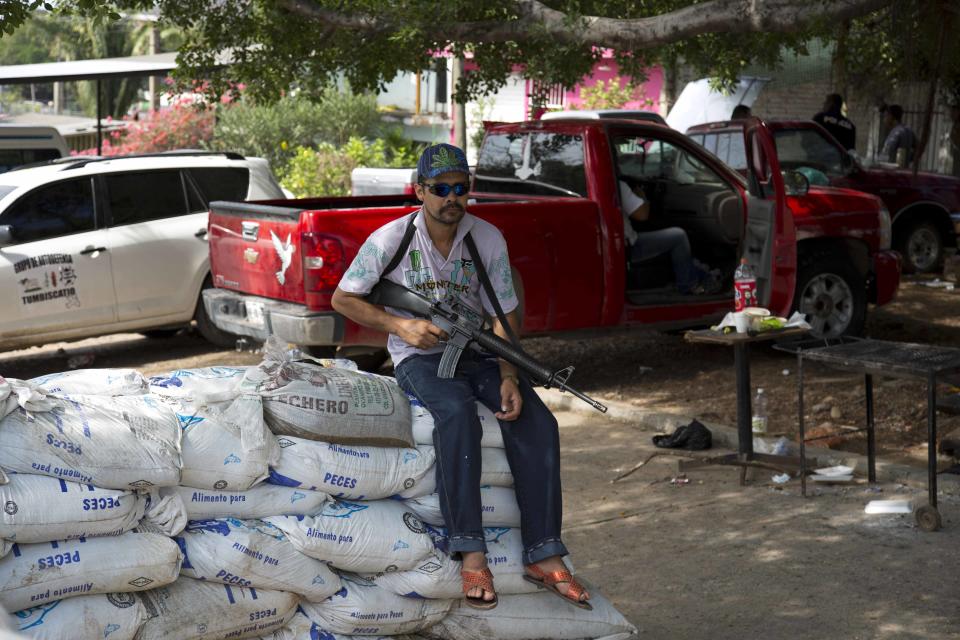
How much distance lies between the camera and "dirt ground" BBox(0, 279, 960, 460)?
8.27 metres

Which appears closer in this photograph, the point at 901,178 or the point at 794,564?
the point at 794,564

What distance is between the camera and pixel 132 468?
3768 mm

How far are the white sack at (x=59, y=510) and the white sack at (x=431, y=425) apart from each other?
106cm

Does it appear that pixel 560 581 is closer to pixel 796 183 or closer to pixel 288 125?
pixel 796 183

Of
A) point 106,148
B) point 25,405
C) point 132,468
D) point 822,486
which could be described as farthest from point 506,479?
point 106,148

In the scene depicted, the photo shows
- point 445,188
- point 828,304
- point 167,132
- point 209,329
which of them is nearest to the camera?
point 445,188

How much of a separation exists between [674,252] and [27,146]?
291 inches

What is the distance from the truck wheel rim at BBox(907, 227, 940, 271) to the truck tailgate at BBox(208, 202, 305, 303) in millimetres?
9495

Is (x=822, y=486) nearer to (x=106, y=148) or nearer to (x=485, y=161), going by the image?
(x=485, y=161)

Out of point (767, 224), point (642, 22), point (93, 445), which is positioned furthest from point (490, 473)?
point (767, 224)

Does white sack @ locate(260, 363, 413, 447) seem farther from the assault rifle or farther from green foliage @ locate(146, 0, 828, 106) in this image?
green foliage @ locate(146, 0, 828, 106)

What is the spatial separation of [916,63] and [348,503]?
4.19 meters

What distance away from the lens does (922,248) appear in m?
15.3

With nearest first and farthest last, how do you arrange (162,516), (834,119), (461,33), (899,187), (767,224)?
(162,516)
(461,33)
(767,224)
(899,187)
(834,119)
